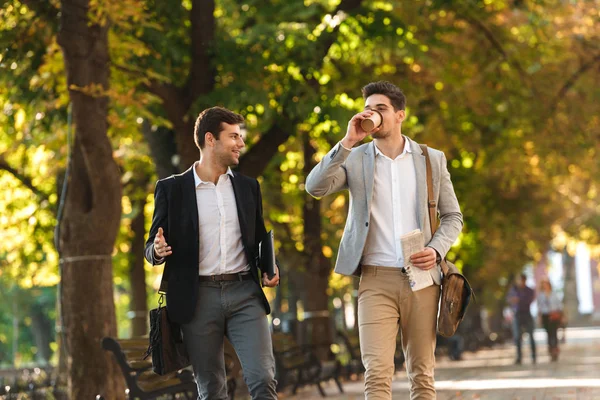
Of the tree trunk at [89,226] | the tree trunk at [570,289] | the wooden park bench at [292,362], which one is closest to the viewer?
the tree trunk at [89,226]

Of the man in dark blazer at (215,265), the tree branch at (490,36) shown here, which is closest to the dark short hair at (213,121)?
the man in dark blazer at (215,265)

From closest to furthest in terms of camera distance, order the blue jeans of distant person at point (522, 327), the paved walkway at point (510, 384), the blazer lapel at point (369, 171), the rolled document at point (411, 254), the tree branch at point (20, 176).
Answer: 1. the rolled document at point (411, 254)
2. the blazer lapel at point (369, 171)
3. the paved walkway at point (510, 384)
4. the tree branch at point (20, 176)
5. the blue jeans of distant person at point (522, 327)

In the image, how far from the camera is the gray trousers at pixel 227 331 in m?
6.93

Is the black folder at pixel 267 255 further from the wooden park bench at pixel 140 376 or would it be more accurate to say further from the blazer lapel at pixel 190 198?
the wooden park bench at pixel 140 376

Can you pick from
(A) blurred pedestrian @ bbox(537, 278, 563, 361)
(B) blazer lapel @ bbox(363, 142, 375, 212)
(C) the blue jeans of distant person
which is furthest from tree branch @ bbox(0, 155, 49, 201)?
(B) blazer lapel @ bbox(363, 142, 375, 212)

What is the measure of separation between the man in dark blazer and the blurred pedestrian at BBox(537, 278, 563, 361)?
20872mm

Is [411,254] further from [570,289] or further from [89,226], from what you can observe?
[570,289]

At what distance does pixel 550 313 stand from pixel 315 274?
675cm

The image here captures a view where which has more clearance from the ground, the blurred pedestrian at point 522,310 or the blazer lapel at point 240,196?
the blazer lapel at point 240,196

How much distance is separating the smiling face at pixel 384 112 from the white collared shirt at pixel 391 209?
140 millimetres

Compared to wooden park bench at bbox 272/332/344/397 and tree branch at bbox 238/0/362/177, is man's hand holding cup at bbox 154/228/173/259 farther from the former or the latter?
tree branch at bbox 238/0/362/177

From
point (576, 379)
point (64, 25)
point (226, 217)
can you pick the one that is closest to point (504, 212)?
point (576, 379)

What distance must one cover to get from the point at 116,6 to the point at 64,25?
2.15ft

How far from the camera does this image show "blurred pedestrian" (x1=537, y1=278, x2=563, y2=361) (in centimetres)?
2709
